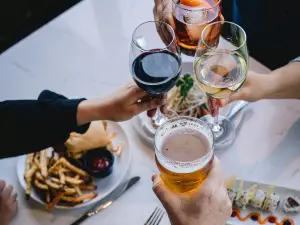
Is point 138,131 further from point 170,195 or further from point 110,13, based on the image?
point 110,13

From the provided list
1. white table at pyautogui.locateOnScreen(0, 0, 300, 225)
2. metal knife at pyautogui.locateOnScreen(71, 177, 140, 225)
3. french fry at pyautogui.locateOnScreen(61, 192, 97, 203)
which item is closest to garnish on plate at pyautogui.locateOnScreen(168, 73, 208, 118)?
white table at pyautogui.locateOnScreen(0, 0, 300, 225)

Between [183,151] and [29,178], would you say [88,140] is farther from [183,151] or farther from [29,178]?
[183,151]

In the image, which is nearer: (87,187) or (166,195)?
(166,195)

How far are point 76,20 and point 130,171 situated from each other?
2.13 feet

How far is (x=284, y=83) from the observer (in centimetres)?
141

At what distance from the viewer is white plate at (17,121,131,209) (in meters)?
1.31

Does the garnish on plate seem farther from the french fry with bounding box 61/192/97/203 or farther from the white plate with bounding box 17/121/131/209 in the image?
the french fry with bounding box 61/192/97/203

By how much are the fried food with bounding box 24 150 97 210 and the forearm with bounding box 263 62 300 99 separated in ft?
1.85

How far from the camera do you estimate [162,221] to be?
1271mm

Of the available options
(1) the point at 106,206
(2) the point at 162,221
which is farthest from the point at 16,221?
(2) the point at 162,221

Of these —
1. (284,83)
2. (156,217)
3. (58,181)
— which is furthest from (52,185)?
(284,83)

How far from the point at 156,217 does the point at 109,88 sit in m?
0.48

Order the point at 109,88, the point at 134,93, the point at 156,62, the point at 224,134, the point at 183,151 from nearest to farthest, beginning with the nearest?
the point at 183,151 → the point at 156,62 → the point at 134,93 → the point at 224,134 → the point at 109,88

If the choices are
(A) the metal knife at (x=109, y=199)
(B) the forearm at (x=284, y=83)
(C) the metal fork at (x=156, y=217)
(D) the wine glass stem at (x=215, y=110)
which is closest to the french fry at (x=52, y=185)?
(A) the metal knife at (x=109, y=199)
